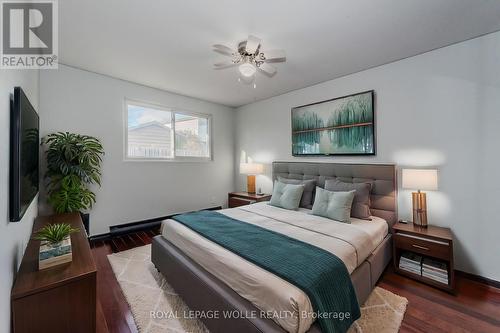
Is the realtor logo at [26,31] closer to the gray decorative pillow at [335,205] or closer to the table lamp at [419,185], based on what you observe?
the gray decorative pillow at [335,205]

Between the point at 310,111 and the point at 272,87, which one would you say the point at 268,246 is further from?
the point at 272,87

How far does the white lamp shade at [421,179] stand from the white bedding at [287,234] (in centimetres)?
59

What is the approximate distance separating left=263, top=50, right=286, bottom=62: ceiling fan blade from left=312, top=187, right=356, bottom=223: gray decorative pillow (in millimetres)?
1814

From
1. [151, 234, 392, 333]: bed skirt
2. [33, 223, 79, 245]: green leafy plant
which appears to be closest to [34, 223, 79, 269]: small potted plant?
[33, 223, 79, 245]: green leafy plant

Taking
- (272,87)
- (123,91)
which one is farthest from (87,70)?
(272,87)

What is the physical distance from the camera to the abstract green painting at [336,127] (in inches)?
124

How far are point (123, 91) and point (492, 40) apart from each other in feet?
16.6

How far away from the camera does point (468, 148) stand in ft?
7.75

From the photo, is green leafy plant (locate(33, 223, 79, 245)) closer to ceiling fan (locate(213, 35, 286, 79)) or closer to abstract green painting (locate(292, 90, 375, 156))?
ceiling fan (locate(213, 35, 286, 79))

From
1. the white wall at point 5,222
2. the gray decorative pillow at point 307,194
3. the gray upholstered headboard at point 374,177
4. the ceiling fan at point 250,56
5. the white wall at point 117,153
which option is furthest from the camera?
the gray decorative pillow at point 307,194

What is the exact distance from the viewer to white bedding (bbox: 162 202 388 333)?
1239 mm

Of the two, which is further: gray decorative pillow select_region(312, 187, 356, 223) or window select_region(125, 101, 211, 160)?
window select_region(125, 101, 211, 160)

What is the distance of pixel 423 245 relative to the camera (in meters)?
2.29

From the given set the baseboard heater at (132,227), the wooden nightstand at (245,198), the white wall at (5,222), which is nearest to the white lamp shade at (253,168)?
the wooden nightstand at (245,198)
